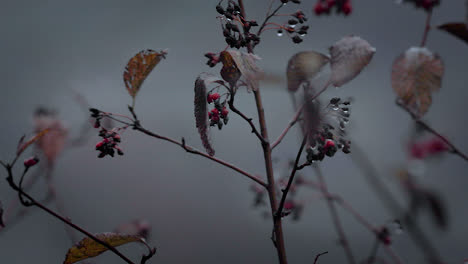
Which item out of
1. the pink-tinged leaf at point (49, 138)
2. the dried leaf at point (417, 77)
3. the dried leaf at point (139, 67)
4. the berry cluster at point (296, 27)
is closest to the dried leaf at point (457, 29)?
the dried leaf at point (417, 77)

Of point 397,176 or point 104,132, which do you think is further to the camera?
point 397,176

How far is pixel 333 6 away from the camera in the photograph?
17.6 inches

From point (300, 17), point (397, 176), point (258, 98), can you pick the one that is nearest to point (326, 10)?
point (300, 17)

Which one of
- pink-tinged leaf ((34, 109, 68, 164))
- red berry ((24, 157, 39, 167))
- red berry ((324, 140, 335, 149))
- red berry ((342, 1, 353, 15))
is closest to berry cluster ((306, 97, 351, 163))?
red berry ((324, 140, 335, 149))

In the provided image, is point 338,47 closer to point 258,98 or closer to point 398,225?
point 258,98

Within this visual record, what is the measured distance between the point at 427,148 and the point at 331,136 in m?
0.41

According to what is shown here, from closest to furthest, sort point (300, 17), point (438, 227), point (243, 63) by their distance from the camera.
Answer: point (243, 63) < point (300, 17) < point (438, 227)

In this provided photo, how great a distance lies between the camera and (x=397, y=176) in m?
0.71

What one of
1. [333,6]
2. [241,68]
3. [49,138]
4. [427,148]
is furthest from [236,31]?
[49,138]

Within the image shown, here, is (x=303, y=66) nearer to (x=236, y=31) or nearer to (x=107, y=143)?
(x=236, y=31)

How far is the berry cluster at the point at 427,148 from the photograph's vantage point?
65 cm

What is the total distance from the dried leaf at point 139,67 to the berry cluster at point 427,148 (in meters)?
0.50

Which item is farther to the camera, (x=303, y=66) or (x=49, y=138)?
(x=49, y=138)

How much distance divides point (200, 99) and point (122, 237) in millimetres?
156
